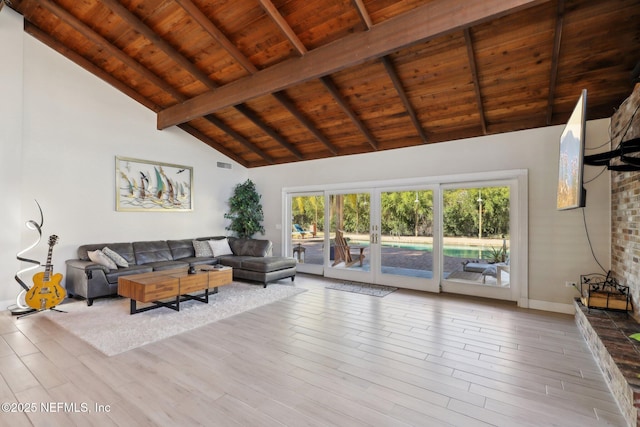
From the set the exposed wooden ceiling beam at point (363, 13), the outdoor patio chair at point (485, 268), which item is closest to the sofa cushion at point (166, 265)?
the exposed wooden ceiling beam at point (363, 13)

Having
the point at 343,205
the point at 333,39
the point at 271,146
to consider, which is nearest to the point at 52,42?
the point at 271,146

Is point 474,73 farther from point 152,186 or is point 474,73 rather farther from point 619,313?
point 152,186

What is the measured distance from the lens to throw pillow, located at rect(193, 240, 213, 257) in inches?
255

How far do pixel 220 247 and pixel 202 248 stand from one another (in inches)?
16.2

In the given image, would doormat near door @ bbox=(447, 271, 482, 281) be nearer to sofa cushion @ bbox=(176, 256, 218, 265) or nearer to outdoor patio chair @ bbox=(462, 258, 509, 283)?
outdoor patio chair @ bbox=(462, 258, 509, 283)

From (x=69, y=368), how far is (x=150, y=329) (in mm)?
942

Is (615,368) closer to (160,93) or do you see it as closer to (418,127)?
(418,127)

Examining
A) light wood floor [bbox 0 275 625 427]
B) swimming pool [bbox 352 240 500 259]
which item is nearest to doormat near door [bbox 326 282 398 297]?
swimming pool [bbox 352 240 500 259]

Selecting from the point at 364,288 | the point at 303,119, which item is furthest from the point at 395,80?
the point at 364,288

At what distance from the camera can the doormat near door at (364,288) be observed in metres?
5.38

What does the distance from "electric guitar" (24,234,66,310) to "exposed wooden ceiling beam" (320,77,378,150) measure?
15.5 ft

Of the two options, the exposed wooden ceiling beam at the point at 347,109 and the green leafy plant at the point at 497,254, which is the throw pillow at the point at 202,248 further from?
the green leafy plant at the point at 497,254

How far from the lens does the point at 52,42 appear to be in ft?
16.2

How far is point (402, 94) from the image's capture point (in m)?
4.44
